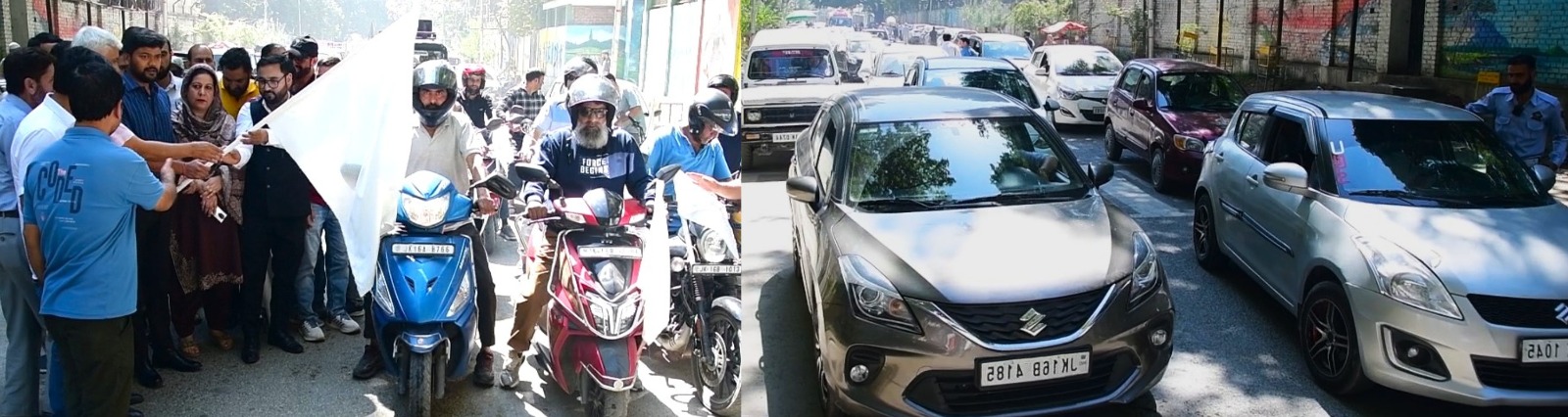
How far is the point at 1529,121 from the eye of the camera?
595 cm

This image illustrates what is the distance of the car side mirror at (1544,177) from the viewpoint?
4.39 meters

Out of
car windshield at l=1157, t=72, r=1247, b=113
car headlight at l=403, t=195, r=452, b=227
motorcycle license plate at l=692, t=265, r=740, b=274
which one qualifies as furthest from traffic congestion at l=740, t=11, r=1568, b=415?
car windshield at l=1157, t=72, r=1247, b=113

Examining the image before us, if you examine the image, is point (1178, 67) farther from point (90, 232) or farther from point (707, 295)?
point (90, 232)

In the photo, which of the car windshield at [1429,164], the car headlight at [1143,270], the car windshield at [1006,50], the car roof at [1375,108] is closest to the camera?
the car headlight at [1143,270]

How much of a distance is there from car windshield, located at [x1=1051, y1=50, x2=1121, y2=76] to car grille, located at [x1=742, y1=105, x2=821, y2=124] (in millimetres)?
6519

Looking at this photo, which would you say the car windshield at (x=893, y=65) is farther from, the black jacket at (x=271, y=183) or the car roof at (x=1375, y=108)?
the black jacket at (x=271, y=183)

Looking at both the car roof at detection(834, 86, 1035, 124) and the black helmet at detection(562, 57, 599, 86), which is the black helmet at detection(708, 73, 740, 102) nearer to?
the black helmet at detection(562, 57, 599, 86)

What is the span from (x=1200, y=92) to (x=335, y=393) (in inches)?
283

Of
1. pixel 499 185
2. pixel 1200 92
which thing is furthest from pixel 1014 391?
pixel 1200 92

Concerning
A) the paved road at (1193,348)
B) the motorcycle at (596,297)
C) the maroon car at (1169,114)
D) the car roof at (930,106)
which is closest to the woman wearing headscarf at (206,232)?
the motorcycle at (596,297)

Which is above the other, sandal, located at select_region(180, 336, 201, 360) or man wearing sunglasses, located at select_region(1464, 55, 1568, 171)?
man wearing sunglasses, located at select_region(1464, 55, 1568, 171)

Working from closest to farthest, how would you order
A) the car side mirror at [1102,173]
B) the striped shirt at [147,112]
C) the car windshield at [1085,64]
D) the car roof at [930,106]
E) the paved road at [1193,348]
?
1. the striped shirt at [147,112]
2. the paved road at [1193,348]
3. the car side mirror at [1102,173]
4. the car roof at [930,106]
5. the car windshield at [1085,64]

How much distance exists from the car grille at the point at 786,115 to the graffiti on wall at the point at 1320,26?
30.4ft

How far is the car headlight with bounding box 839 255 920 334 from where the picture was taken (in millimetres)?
3338
